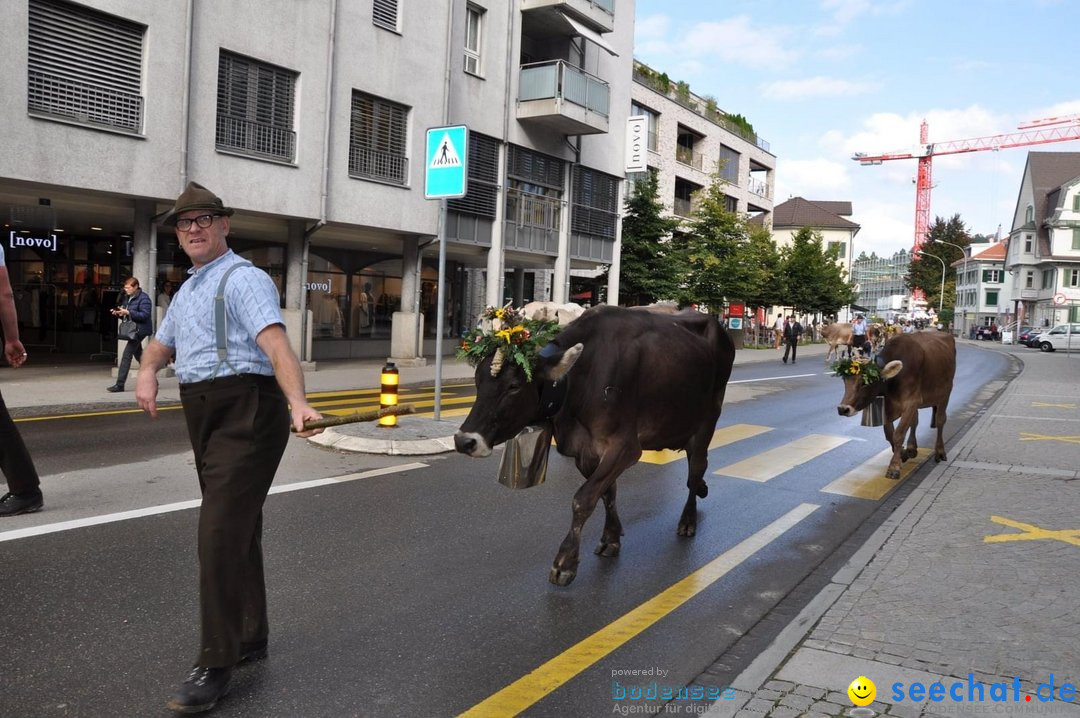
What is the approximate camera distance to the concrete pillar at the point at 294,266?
1886 cm

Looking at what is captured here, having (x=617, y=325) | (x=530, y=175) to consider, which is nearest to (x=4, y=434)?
(x=617, y=325)

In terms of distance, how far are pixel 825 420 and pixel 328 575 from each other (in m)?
10.2

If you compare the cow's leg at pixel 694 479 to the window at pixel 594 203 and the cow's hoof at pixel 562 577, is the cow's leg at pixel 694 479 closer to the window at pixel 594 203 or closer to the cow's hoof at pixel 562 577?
the cow's hoof at pixel 562 577

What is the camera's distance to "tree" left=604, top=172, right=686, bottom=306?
34562 millimetres

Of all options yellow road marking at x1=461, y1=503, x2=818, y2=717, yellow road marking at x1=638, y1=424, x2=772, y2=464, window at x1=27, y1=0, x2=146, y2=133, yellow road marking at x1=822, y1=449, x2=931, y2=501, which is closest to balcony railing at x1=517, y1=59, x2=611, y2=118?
window at x1=27, y1=0, x2=146, y2=133

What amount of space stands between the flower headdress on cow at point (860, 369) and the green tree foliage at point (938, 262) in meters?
104

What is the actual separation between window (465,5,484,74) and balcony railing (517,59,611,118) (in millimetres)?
1672

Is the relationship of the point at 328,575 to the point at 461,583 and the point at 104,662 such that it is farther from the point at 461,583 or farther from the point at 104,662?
the point at 104,662

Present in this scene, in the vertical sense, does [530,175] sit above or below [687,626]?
above

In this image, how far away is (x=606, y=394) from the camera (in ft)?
16.2

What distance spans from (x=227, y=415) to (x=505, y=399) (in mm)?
1686

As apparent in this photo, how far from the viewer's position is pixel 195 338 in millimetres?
3379

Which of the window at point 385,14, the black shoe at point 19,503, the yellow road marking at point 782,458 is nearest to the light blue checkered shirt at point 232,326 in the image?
the black shoe at point 19,503

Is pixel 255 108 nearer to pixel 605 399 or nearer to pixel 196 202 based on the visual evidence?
pixel 605 399
